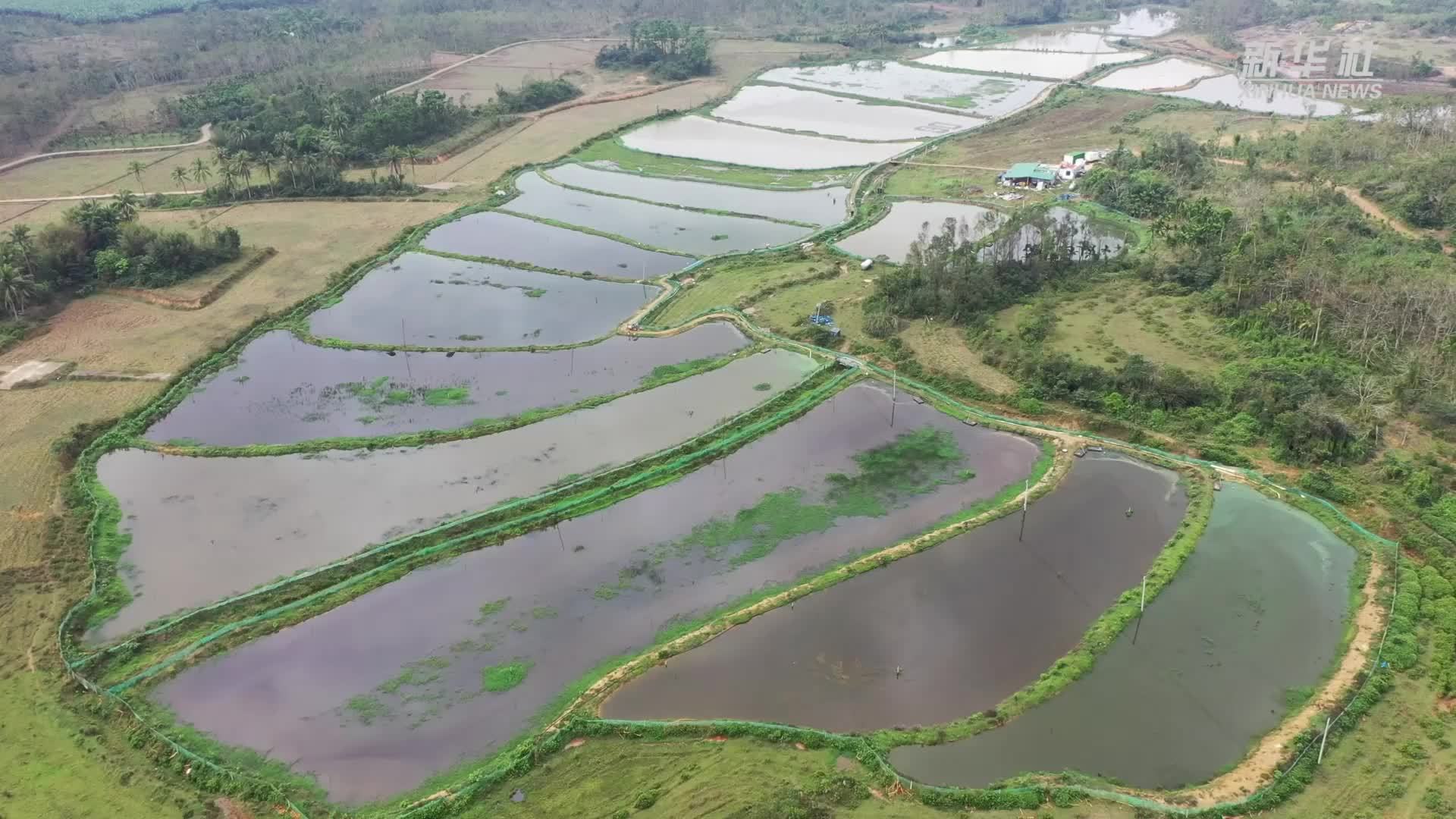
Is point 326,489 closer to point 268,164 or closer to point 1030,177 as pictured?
point 268,164

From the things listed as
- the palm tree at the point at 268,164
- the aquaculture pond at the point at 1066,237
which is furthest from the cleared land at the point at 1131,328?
the palm tree at the point at 268,164

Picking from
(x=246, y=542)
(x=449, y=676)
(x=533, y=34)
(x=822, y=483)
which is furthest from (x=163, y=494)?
(x=533, y=34)

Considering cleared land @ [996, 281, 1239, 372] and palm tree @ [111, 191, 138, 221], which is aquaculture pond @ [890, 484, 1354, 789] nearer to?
cleared land @ [996, 281, 1239, 372]

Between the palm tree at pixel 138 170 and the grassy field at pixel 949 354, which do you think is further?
the palm tree at pixel 138 170

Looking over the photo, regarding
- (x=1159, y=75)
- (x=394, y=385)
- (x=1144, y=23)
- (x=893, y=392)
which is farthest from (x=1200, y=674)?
(x=1144, y=23)

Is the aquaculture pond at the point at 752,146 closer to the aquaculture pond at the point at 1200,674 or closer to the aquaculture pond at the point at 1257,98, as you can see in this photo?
the aquaculture pond at the point at 1257,98
